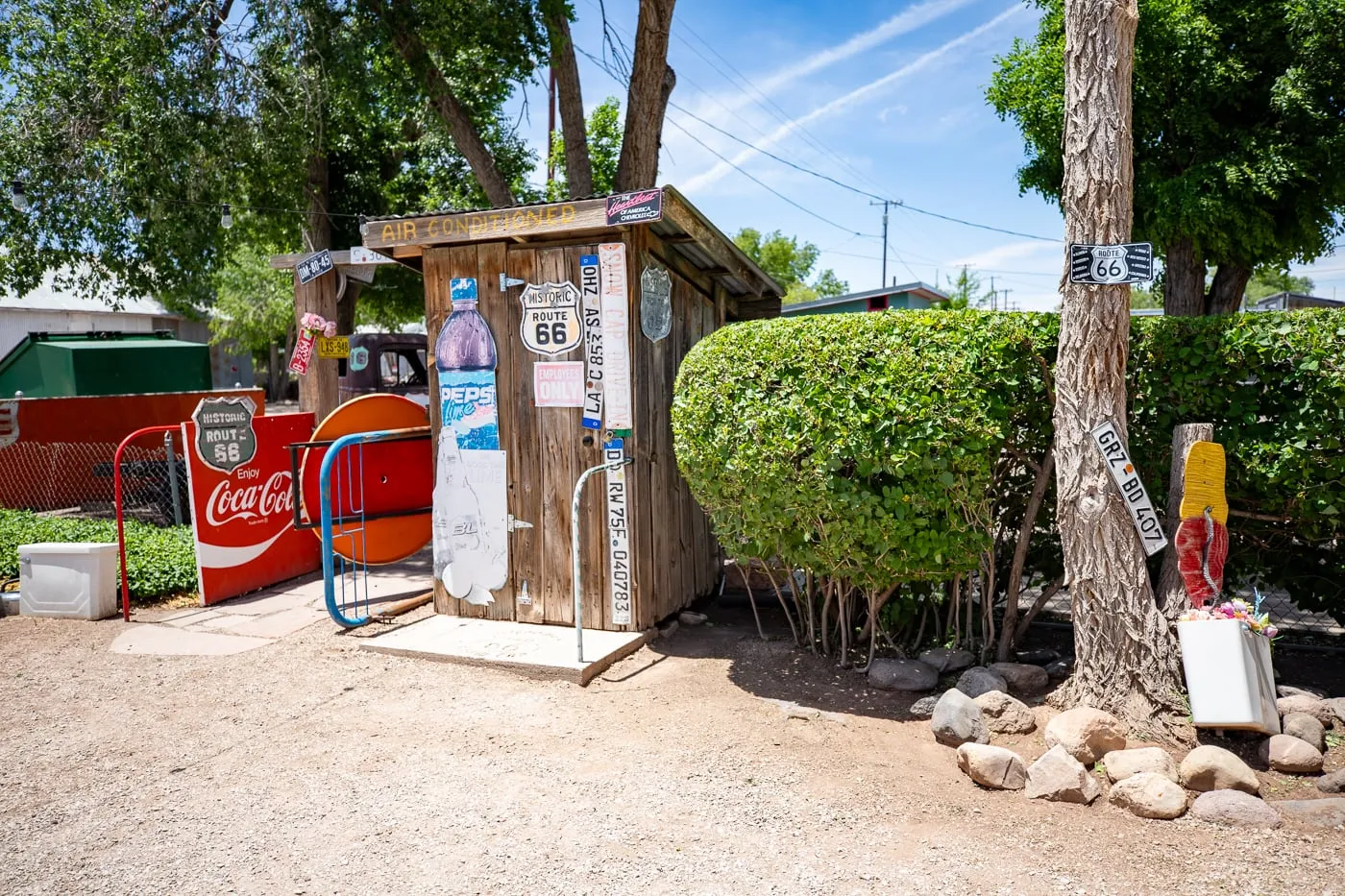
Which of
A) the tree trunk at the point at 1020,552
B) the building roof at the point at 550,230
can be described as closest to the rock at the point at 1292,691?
the tree trunk at the point at 1020,552

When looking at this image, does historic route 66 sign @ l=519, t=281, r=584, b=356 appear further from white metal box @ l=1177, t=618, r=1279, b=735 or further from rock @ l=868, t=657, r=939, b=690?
white metal box @ l=1177, t=618, r=1279, b=735

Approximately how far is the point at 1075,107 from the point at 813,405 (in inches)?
78.8

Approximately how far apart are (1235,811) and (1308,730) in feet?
3.02

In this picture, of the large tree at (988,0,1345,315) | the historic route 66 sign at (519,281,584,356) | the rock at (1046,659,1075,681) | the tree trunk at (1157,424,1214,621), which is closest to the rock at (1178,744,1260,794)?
the tree trunk at (1157,424,1214,621)

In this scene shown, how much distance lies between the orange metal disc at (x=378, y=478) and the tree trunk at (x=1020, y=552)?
181 inches

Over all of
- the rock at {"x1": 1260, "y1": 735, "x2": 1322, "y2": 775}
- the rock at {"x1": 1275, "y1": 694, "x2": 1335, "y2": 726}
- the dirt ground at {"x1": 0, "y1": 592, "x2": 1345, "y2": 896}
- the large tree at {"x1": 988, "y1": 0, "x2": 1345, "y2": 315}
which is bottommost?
the dirt ground at {"x1": 0, "y1": 592, "x2": 1345, "y2": 896}

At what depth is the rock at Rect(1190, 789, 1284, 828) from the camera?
3.55m

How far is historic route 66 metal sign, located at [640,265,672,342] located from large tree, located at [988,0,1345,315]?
691 cm

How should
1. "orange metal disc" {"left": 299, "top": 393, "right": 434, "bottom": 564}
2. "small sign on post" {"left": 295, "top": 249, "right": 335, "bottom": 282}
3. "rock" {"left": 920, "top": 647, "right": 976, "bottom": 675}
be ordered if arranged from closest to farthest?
"rock" {"left": 920, "top": 647, "right": 976, "bottom": 675} → "orange metal disc" {"left": 299, "top": 393, "right": 434, "bottom": 564} → "small sign on post" {"left": 295, "top": 249, "right": 335, "bottom": 282}

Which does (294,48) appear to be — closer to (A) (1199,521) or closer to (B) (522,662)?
(B) (522,662)

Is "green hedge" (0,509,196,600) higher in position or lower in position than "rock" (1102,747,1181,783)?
higher

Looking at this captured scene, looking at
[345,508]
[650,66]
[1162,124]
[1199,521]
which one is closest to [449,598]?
[345,508]

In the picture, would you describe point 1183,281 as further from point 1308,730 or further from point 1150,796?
point 1150,796

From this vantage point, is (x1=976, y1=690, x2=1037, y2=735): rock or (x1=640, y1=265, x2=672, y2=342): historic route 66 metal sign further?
(x1=640, y1=265, x2=672, y2=342): historic route 66 metal sign
